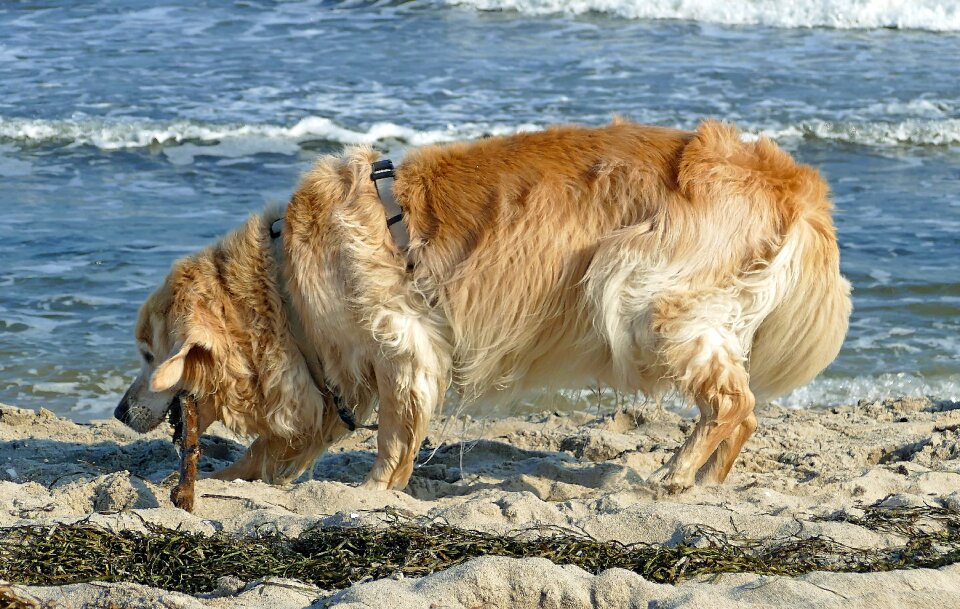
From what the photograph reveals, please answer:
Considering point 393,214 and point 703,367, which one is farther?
point 393,214

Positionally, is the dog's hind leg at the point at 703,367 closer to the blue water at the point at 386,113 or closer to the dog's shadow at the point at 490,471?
the dog's shadow at the point at 490,471

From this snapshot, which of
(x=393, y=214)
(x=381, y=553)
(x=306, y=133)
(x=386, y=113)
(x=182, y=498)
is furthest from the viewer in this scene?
(x=386, y=113)

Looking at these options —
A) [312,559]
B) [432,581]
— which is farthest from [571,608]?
[312,559]

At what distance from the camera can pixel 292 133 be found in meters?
11.6

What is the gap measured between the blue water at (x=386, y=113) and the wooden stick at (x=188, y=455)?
1026 mm

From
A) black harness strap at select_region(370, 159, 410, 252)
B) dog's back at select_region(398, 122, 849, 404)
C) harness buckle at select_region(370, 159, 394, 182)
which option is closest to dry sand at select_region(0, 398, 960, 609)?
dog's back at select_region(398, 122, 849, 404)

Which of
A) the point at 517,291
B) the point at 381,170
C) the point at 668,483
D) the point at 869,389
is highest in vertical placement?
the point at 381,170

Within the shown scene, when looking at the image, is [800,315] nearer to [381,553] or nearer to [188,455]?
[381,553]

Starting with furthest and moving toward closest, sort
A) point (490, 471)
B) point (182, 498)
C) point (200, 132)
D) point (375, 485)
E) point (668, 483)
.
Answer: point (200, 132)
point (490, 471)
point (375, 485)
point (668, 483)
point (182, 498)

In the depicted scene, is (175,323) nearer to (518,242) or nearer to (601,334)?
(518,242)

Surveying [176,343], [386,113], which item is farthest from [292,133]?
[176,343]

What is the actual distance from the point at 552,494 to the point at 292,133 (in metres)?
8.03

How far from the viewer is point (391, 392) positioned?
441cm

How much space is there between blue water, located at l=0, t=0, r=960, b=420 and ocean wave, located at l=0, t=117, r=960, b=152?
1.4 inches
